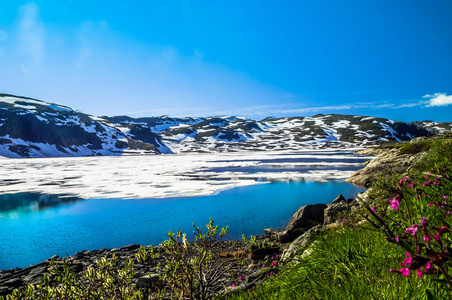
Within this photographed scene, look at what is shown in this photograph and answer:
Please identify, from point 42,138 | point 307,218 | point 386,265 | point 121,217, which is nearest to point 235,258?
point 307,218

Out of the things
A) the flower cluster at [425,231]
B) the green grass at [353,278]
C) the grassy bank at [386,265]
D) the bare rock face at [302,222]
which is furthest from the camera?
the bare rock face at [302,222]

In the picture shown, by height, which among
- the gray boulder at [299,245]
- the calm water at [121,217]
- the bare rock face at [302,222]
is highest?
the gray boulder at [299,245]

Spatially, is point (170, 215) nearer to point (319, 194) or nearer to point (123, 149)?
point (319, 194)

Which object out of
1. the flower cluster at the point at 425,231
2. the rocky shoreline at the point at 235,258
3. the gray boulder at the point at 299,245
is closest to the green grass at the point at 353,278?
the flower cluster at the point at 425,231

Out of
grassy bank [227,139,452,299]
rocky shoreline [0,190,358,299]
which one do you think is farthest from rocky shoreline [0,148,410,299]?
grassy bank [227,139,452,299]

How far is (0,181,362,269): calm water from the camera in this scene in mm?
15891

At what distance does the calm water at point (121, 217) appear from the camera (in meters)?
15.9

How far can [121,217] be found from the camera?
21.0 m

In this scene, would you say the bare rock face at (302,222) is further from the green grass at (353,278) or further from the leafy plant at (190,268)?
the green grass at (353,278)

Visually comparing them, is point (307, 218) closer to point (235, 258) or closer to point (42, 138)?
point (235, 258)

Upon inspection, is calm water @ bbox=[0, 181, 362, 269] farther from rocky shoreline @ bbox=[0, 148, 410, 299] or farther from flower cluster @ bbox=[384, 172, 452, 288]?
flower cluster @ bbox=[384, 172, 452, 288]

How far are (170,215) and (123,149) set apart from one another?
187641 mm

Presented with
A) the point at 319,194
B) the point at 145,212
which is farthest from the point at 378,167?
the point at 145,212

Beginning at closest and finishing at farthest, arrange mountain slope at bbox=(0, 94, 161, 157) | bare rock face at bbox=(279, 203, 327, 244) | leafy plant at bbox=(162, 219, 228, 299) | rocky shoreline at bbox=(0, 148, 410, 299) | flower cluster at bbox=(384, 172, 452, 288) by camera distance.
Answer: flower cluster at bbox=(384, 172, 452, 288), leafy plant at bbox=(162, 219, 228, 299), rocky shoreline at bbox=(0, 148, 410, 299), bare rock face at bbox=(279, 203, 327, 244), mountain slope at bbox=(0, 94, 161, 157)
